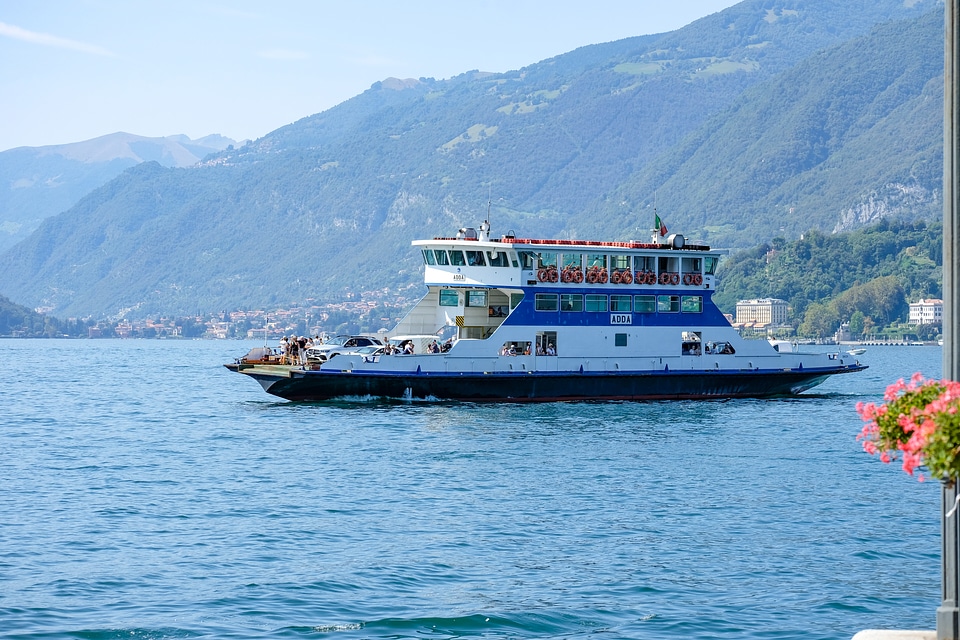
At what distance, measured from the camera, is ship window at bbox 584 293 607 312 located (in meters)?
47.5

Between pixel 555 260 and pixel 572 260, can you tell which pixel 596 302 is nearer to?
pixel 572 260

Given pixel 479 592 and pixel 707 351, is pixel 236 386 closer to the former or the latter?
pixel 707 351

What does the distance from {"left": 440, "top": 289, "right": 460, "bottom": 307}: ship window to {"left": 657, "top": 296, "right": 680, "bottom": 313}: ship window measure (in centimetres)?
745

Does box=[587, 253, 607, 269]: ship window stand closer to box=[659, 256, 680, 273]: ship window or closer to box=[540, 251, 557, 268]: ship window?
box=[540, 251, 557, 268]: ship window

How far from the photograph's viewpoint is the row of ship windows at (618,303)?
154 feet

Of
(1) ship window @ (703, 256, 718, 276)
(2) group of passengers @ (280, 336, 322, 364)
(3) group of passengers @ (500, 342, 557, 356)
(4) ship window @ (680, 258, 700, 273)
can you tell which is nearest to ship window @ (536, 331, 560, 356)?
(3) group of passengers @ (500, 342, 557, 356)

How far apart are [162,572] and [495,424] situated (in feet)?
72.9

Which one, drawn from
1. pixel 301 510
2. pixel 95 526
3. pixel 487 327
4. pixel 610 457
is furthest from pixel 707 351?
pixel 95 526

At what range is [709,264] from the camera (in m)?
50.2

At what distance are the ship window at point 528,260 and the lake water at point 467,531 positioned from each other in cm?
585

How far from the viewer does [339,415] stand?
44.7 m

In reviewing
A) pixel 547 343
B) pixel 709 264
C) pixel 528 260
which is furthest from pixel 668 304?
pixel 528 260

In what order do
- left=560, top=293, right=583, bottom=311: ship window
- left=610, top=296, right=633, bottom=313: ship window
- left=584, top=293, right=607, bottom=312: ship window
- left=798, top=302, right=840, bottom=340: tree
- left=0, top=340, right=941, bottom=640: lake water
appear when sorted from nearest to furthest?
left=0, top=340, right=941, bottom=640: lake water < left=560, top=293, right=583, bottom=311: ship window < left=584, top=293, right=607, bottom=312: ship window < left=610, top=296, right=633, bottom=313: ship window < left=798, top=302, right=840, bottom=340: tree

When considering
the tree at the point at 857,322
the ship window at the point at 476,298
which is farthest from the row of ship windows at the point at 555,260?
the tree at the point at 857,322
